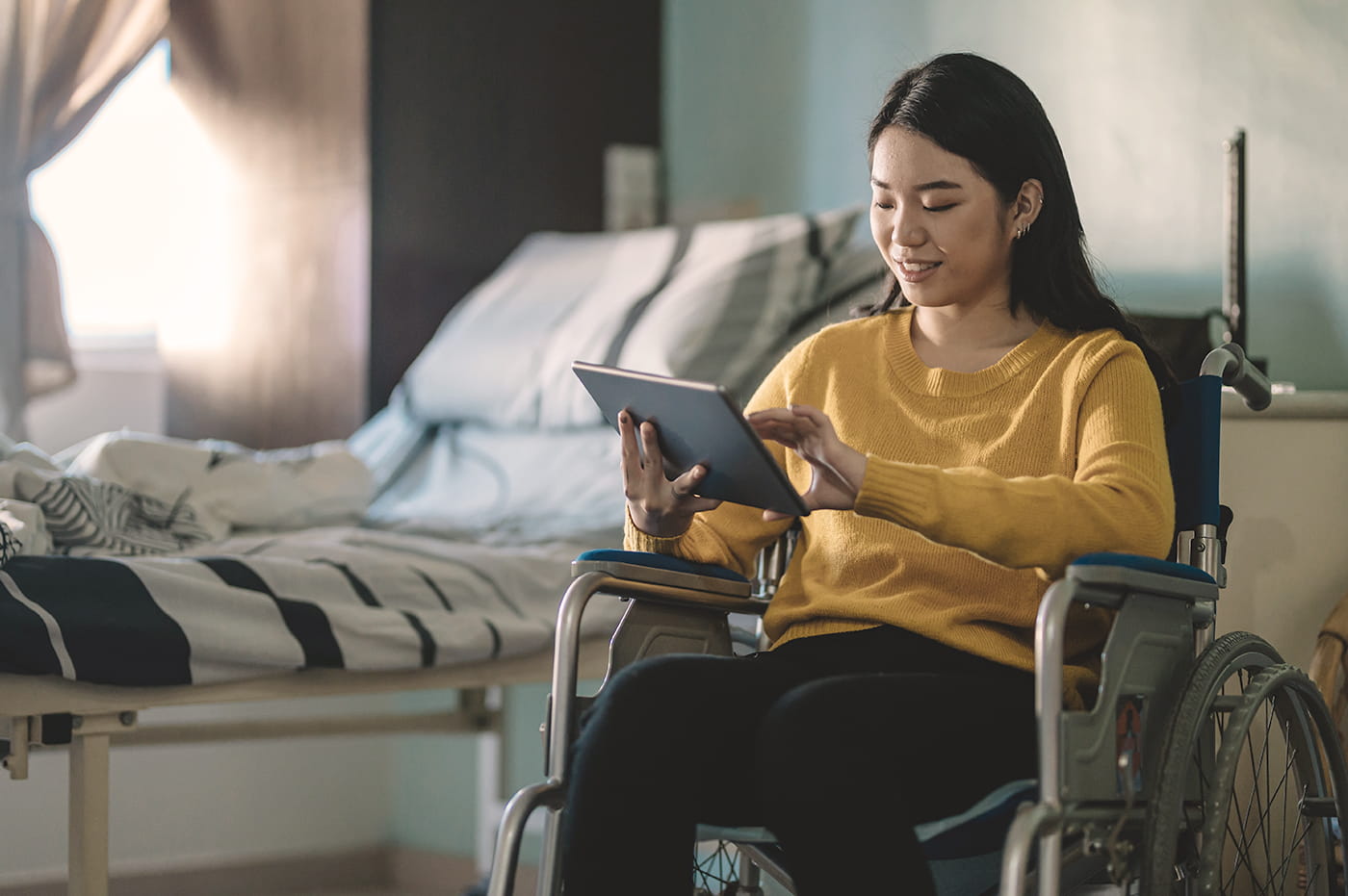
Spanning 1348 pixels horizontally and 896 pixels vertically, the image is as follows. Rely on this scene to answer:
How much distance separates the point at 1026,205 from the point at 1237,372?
241 mm

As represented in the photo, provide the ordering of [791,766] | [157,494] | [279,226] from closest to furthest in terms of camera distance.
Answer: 1. [791,766]
2. [157,494]
3. [279,226]

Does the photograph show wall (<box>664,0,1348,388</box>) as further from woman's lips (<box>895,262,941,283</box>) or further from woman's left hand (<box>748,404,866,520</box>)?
woman's left hand (<box>748,404,866,520</box>)

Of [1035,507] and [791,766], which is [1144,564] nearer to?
[1035,507]

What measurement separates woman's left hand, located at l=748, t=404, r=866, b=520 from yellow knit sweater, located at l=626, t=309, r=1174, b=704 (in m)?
0.02

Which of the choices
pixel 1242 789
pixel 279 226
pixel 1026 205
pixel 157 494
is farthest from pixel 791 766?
pixel 279 226

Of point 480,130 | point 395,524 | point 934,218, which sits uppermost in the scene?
point 480,130

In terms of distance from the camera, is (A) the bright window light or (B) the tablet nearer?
(B) the tablet

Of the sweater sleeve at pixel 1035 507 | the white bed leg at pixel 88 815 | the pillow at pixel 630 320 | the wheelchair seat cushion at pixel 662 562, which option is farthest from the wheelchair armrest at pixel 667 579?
the pillow at pixel 630 320

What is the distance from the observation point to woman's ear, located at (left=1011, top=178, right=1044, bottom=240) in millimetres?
1322

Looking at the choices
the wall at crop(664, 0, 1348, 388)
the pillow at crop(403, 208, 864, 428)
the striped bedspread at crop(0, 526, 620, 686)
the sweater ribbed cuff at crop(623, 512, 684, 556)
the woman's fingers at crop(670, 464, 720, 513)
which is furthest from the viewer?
the pillow at crop(403, 208, 864, 428)

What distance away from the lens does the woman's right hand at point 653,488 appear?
49.6 inches

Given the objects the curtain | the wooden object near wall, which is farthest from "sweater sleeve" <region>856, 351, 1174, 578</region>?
the curtain

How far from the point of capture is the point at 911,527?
114 centimetres

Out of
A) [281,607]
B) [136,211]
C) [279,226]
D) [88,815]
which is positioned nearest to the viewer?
[88,815]
